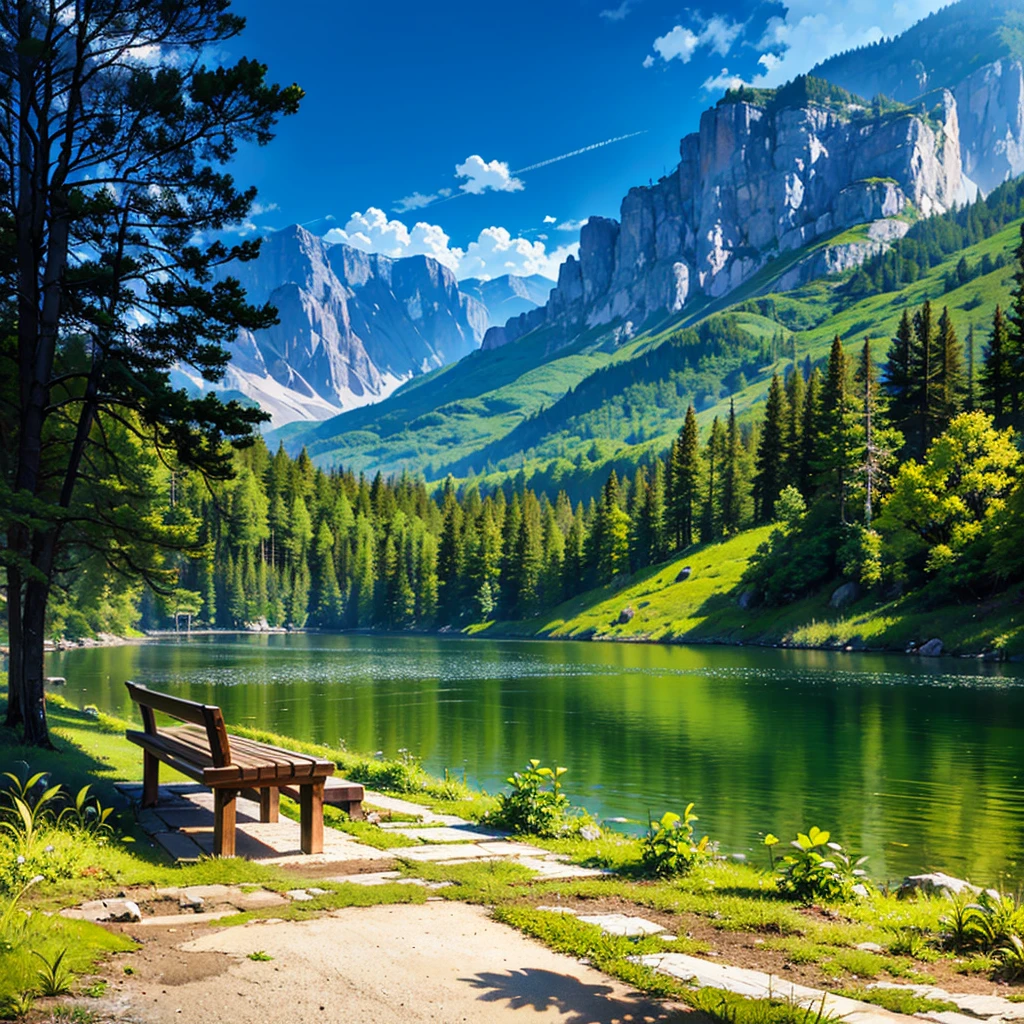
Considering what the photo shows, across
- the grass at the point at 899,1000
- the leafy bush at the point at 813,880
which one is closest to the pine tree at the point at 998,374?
the leafy bush at the point at 813,880

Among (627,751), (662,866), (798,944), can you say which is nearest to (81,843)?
(662,866)

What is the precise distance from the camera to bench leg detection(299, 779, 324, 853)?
12578mm

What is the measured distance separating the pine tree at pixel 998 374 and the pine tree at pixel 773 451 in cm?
2613

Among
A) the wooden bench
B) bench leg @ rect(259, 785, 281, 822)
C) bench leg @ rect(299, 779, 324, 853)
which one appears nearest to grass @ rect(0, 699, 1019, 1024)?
the wooden bench

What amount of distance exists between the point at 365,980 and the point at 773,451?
111929 millimetres

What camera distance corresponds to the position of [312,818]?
12.8 m

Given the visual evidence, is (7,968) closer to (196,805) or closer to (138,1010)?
(138,1010)

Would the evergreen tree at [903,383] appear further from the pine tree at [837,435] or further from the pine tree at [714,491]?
the pine tree at [714,491]

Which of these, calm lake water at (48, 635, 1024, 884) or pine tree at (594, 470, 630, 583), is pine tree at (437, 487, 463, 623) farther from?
calm lake water at (48, 635, 1024, 884)

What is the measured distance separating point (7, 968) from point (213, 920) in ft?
8.37

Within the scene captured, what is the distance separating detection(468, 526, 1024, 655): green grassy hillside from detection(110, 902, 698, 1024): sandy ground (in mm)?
63626

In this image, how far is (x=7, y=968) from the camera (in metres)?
6.79

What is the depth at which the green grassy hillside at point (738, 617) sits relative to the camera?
68250mm

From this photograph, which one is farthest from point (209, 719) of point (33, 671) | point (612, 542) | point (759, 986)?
point (612, 542)
